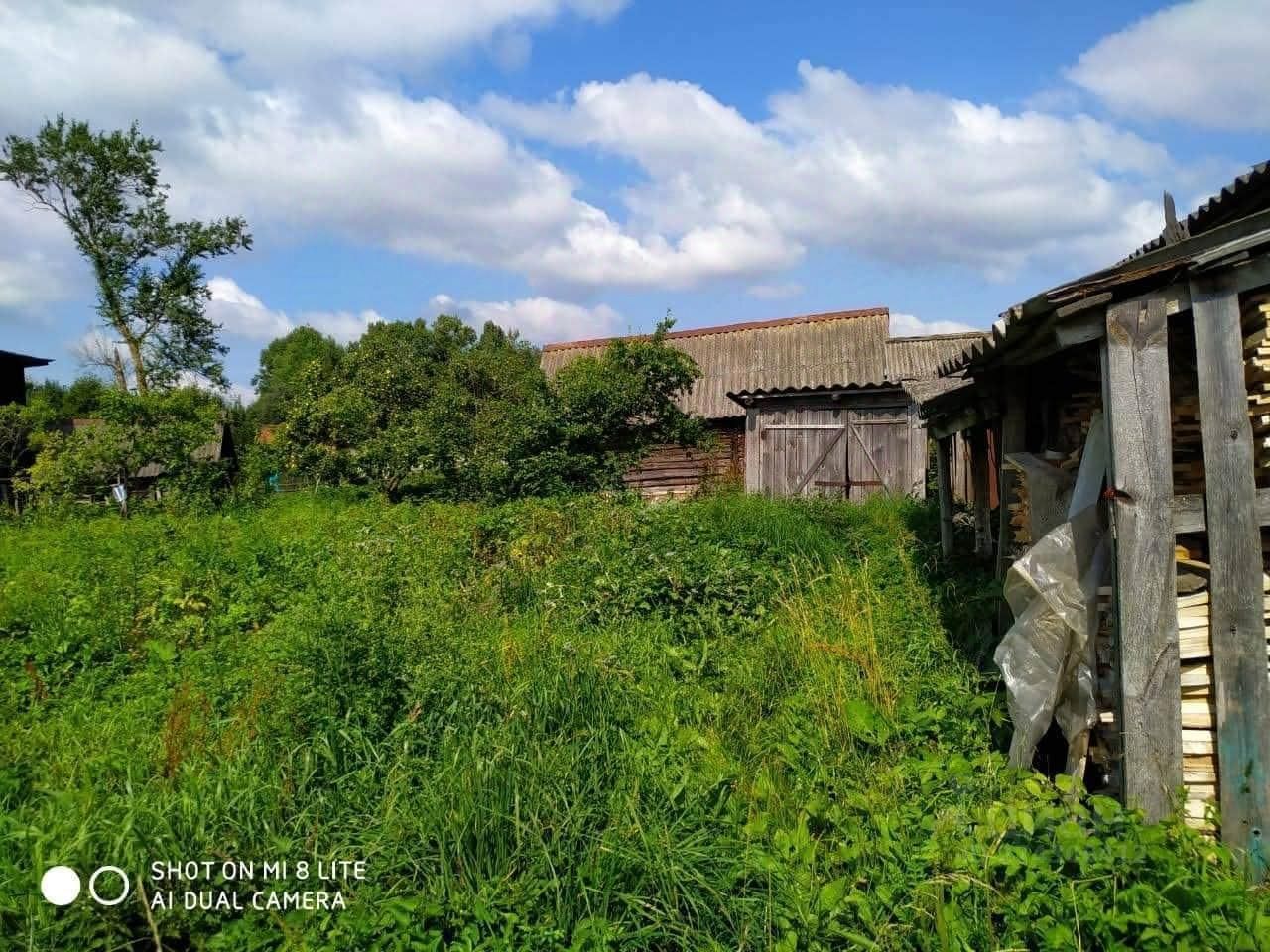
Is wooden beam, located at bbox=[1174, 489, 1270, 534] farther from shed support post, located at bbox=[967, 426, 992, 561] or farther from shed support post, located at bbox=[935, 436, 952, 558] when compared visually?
shed support post, located at bbox=[935, 436, 952, 558]

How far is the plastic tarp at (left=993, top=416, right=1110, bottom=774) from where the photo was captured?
3.92 m

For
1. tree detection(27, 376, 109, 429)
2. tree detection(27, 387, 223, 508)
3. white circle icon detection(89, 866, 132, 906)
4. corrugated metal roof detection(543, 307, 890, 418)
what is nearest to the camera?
white circle icon detection(89, 866, 132, 906)

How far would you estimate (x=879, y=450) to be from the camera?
15.4 meters

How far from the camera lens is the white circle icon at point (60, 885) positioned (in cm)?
278

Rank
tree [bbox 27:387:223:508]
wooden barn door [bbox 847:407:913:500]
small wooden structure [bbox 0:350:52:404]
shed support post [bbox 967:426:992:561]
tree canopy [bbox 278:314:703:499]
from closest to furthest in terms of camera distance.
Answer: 1. shed support post [bbox 967:426:992:561]
2. tree canopy [bbox 278:314:703:499]
3. wooden barn door [bbox 847:407:913:500]
4. tree [bbox 27:387:223:508]
5. small wooden structure [bbox 0:350:52:404]

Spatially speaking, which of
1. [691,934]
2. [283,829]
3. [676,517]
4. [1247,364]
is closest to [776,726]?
[691,934]

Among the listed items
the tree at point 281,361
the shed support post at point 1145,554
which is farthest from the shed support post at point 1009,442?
the tree at point 281,361

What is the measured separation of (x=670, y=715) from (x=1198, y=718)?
2475 mm

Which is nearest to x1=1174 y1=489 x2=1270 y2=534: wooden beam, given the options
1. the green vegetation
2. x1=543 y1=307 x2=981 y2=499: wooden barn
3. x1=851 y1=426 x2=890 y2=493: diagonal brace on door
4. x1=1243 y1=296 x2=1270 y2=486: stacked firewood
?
x1=1243 y1=296 x2=1270 y2=486: stacked firewood

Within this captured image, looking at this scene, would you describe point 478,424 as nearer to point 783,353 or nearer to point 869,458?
point 869,458

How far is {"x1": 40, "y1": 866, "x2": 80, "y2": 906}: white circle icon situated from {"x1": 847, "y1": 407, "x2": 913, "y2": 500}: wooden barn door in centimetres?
1397

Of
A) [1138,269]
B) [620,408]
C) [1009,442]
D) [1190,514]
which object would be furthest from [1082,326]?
[620,408]

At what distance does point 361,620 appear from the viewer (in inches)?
214

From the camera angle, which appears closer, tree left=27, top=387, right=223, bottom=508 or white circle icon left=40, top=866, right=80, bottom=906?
white circle icon left=40, top=866, right=80, bottom=906
